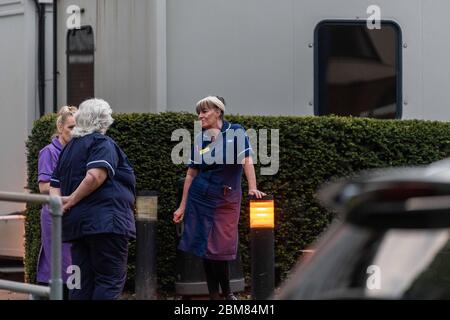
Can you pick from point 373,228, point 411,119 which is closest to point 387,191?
point 373,228

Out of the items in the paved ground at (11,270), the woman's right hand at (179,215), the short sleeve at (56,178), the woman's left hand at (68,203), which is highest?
the short sleeve at (56,178)

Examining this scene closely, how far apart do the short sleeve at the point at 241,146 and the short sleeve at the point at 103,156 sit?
4.36 feet

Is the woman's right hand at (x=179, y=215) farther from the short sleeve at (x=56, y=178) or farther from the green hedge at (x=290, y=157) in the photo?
the short sleeve at (x=56, y=178)

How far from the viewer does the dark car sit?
289 centimetres

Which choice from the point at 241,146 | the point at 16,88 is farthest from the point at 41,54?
the point at 241,146

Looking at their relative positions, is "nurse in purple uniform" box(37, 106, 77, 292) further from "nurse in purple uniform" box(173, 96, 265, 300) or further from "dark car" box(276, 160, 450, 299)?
"dark car" box(276, 160, 450, 299)

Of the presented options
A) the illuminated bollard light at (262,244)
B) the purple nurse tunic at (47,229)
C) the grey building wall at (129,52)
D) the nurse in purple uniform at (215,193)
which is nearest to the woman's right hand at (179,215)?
the nurse in purple uniform at (215,193)

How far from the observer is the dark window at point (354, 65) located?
975cm

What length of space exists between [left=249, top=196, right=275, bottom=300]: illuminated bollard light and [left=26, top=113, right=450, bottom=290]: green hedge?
4.29 feet

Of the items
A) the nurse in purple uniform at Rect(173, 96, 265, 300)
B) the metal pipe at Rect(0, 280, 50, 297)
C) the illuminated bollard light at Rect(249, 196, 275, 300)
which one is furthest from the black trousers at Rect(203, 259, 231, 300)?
the metal pipe at Rect(0, 280, 50, 297)

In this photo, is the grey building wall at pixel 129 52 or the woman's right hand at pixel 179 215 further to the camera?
the grey building wall at pixel 129 52

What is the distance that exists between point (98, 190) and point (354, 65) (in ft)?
11.5

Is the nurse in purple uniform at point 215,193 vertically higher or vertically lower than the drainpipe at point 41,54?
lower

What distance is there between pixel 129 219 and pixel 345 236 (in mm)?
4280
